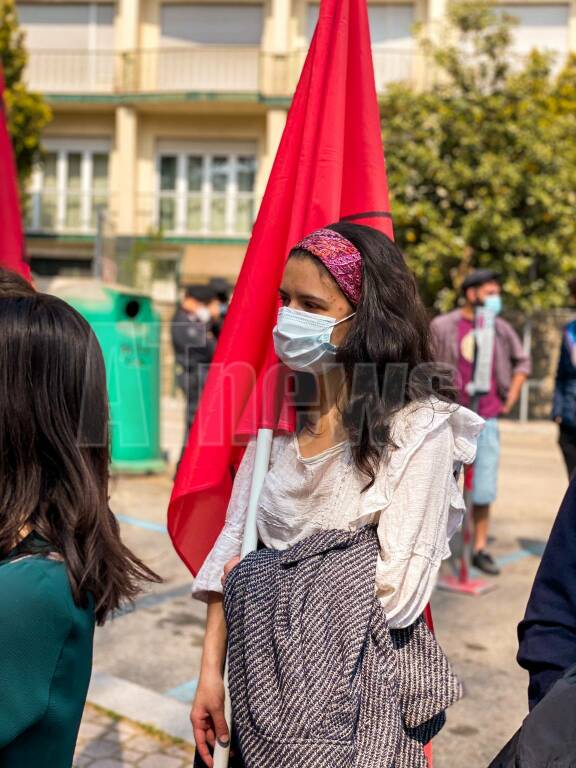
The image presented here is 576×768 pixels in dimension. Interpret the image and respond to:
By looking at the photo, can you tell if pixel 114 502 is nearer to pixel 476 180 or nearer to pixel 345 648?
pixel 345 648

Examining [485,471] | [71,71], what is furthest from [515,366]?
[71,71]

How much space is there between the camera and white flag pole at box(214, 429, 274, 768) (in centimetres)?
206

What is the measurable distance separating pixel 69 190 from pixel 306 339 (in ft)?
81.5

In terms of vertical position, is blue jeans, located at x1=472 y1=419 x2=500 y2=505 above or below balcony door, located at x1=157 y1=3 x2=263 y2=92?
below

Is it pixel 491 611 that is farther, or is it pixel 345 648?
pixel 491 611

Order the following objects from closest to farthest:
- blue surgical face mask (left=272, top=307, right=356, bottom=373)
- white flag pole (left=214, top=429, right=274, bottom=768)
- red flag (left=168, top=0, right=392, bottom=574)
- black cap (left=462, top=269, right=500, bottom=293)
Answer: white flag pole (left=214, top=429, right=274, bottom=768) → blue surgical face mask (left=272, top=307, right=356, bottom=373) → red flag (left=168, top=0, right=392, bottom=574) → black cap (left=462, top=269, right=500, bottom=293)

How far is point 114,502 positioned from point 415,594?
6578mm

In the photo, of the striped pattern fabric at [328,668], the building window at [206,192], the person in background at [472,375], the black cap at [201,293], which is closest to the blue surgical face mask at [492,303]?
the person in background at [472,375]

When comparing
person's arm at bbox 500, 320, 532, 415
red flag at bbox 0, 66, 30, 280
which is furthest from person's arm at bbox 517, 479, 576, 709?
person's arm at bbox 500, 320, 532, 415

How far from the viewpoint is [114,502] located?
819cm

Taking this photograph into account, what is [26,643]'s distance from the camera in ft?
4.78

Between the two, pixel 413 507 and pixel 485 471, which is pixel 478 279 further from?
pixel 413 507

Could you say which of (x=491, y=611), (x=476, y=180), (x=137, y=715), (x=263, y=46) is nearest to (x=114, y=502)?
(x=491, y=611)

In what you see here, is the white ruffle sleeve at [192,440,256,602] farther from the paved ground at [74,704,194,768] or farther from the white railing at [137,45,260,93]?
the white railing at [137,45,260,93]
